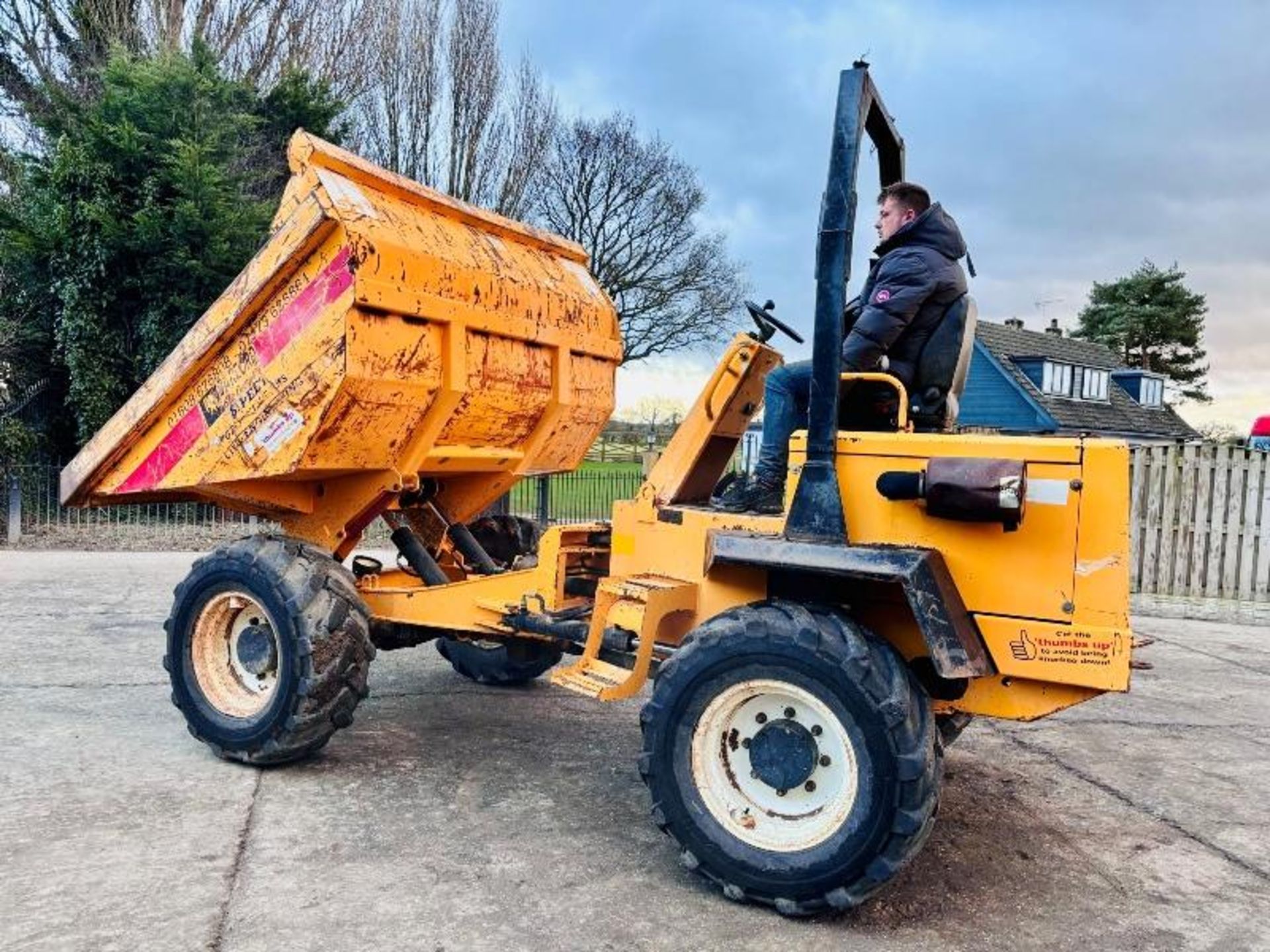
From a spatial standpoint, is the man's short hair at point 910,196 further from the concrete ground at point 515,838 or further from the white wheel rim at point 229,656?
the white wheel rim at point 229,656

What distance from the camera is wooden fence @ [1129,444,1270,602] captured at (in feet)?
37.7

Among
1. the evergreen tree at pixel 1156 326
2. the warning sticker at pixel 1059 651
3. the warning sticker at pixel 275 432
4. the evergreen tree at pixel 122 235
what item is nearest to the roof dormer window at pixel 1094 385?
the evergreen tree at pixel 1156 326

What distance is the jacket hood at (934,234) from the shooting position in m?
4.18

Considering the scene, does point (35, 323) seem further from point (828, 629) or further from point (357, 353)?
point (828, 629)

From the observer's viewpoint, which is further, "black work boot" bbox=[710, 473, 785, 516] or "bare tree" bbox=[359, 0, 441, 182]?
"bare tree" bbox=[359, 0, 441, 182]

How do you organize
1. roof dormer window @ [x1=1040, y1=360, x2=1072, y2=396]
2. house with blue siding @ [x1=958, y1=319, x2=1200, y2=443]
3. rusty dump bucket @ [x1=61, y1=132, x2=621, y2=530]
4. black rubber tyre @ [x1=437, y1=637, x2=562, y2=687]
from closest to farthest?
rusty dump bucket @ [x1=61, y1=132, x2=621, y2=530]
black rubber tyre @ [x1=437, y1=637, x2=562, y2=687]
house with blue siding @ [x1=958, y1=319, x2=1200, y2=443]
roof dormer window @ [x1=1040, y1=360, x2=1072, y2=396]

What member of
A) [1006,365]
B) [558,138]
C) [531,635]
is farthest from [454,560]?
[1006,365]

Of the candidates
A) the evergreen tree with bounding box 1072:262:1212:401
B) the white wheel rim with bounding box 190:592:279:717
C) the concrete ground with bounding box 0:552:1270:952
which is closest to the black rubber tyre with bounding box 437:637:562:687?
the concrete ground with bounding box 0:552:1270:952

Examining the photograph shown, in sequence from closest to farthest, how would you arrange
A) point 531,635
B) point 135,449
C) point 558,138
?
1. point 531,635
2. point 135,449
3. point 558,138

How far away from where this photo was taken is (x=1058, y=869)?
4152 millimetres

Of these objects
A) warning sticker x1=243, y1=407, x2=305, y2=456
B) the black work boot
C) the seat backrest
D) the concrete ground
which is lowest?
the concrete ground

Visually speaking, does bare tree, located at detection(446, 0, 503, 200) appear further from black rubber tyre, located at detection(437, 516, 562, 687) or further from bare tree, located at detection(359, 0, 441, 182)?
black rubber tyre, located at detection(437, 516, 562, 687)

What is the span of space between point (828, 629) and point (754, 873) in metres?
0.87

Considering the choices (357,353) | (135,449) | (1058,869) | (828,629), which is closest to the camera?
(828,629)
